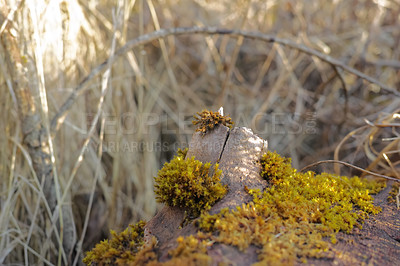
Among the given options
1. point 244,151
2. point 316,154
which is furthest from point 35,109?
point 316,154

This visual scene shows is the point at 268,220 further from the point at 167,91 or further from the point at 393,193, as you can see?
the point at 167,91

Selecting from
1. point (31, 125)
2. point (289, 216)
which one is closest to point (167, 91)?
point (31, 125)

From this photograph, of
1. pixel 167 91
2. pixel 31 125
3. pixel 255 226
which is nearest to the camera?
pixel 255 226

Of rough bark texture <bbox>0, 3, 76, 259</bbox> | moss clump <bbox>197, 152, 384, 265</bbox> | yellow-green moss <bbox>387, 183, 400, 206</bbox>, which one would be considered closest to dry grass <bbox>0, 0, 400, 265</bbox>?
rough bark texture <bbox>0, 3, 76, 259</bbox>

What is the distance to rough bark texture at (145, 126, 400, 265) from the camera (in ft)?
3.11

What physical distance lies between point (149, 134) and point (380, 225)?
7.32 ft

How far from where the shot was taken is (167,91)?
335 cm

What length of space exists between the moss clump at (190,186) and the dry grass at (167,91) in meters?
1.02

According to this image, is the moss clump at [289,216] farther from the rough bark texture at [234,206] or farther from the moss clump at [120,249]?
the moss clump at [120,249]

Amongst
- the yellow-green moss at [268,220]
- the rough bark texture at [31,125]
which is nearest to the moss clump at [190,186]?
the yellow-green moss at [268,220]

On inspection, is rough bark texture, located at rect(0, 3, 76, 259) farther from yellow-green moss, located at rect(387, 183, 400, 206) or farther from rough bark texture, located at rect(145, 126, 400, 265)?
yellow-green moss, located at rect(387, 183, 400, 206)

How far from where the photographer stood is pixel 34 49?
66.9 inches

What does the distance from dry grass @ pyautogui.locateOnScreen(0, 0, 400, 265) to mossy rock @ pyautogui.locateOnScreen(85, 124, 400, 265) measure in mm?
967

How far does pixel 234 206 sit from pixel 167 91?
241 centimetres
